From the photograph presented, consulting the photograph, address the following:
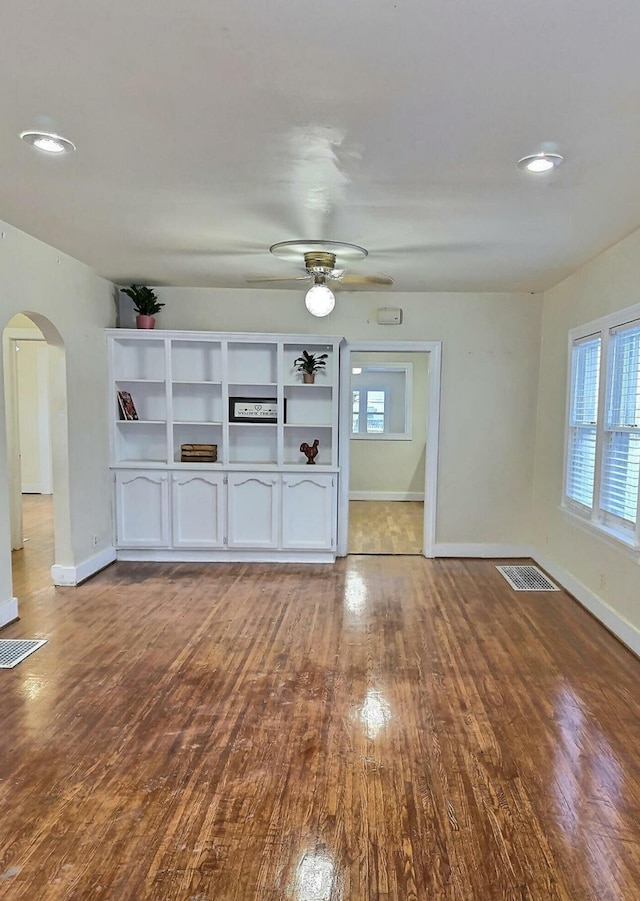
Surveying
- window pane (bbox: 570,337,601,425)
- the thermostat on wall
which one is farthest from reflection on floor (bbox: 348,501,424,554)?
the thermostat on wall

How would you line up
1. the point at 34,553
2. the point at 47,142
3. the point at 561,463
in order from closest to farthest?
1. the point at 47,142
2. the point at 561,463
3. the point at 34,553

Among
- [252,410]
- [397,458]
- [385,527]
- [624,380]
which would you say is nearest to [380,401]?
[397,458]

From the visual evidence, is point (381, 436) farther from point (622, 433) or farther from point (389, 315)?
point (622, 433)

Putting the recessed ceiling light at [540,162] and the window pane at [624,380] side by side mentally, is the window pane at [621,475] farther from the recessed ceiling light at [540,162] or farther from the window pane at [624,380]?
the recessed ceiling light at [540,162]

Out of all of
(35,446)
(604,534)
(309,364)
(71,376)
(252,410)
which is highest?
(309,364)

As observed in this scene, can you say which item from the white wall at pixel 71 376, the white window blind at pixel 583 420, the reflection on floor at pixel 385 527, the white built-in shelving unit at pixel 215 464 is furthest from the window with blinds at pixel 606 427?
the white wall at pixel 71 376

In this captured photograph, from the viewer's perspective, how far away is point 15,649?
3.23 metres

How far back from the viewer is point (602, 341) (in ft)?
12.6

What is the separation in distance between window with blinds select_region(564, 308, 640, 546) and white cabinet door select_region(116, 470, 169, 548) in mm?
3559

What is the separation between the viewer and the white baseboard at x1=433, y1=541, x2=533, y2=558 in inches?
209

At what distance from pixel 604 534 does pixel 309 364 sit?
2778 millimetres

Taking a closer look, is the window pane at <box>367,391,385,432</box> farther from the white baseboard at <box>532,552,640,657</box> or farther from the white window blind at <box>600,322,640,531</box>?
the white window blind at <box>600,322,640,531</box>

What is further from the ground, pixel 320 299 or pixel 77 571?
pixel 320 299

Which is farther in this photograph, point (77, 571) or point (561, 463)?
point (561, 463)
